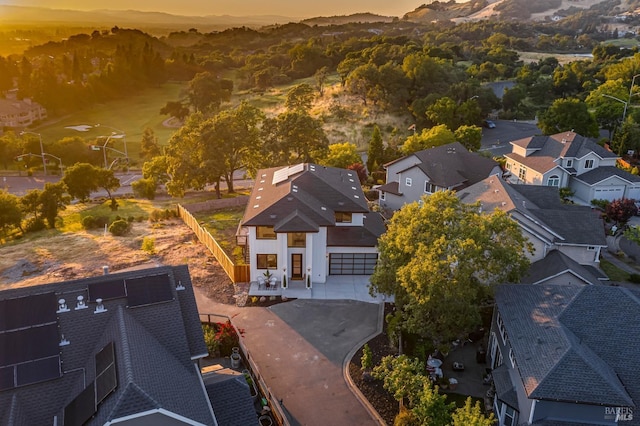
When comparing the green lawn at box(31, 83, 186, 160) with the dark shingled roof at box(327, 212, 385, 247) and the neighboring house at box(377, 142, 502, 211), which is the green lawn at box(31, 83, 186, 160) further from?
the dark shingled roof at box(327, 212, 385, 247)

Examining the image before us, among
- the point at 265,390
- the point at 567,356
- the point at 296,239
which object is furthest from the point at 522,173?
the point at 265,390

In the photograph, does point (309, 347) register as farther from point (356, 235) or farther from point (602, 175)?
point (602, 175)

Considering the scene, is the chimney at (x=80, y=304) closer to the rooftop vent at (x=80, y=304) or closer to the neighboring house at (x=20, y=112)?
the rooftop vent at (x=80, y=304)

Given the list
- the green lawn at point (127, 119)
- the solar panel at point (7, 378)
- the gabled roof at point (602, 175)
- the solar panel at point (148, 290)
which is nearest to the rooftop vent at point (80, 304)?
the solar panel at point (148, 290)

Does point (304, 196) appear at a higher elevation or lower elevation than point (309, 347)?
higher

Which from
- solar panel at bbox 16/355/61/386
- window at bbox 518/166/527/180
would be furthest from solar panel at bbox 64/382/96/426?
window at bbox 518/166/527/180

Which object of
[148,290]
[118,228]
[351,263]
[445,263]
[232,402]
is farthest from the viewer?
[118,228]
